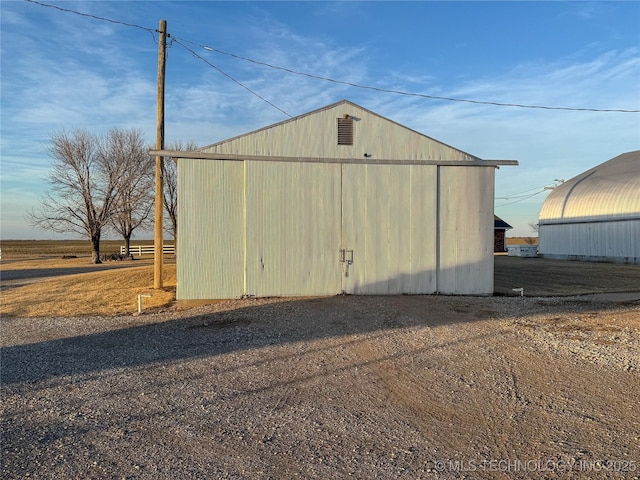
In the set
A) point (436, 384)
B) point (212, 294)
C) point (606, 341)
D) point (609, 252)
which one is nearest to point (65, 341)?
point (212, 294)

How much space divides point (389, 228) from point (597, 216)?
28.5m

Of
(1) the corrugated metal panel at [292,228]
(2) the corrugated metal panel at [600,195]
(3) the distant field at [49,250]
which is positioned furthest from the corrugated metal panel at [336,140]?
(3) the distant field at [49,250]

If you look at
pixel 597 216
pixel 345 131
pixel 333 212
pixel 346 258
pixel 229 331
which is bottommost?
pixel 229 331

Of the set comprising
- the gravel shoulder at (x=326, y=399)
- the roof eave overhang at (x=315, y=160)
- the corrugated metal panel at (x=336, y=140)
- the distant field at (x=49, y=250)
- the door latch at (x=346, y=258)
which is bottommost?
the distant field at (x=49, y=250)

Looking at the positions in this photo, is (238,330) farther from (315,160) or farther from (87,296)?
(87,296)

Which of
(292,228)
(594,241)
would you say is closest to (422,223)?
(292,228)

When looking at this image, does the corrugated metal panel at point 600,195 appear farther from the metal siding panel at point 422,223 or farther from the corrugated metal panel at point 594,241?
the metal siding panel at point 422,223

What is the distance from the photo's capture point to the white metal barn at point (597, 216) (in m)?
31.1

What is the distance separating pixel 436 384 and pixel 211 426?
2636mm

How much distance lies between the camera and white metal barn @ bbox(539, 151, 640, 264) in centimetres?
3111

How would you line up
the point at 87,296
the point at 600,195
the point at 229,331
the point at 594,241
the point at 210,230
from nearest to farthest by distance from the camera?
1. the point at 229,331
2. the point at 210,230
3. the point at 87,296
4. the point at 594,241
5. the point at 600,195

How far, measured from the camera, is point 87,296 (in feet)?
47.2

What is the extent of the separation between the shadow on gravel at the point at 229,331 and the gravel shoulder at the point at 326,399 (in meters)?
0.06

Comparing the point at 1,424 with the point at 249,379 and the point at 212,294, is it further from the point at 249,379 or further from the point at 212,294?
the point at 212,294
